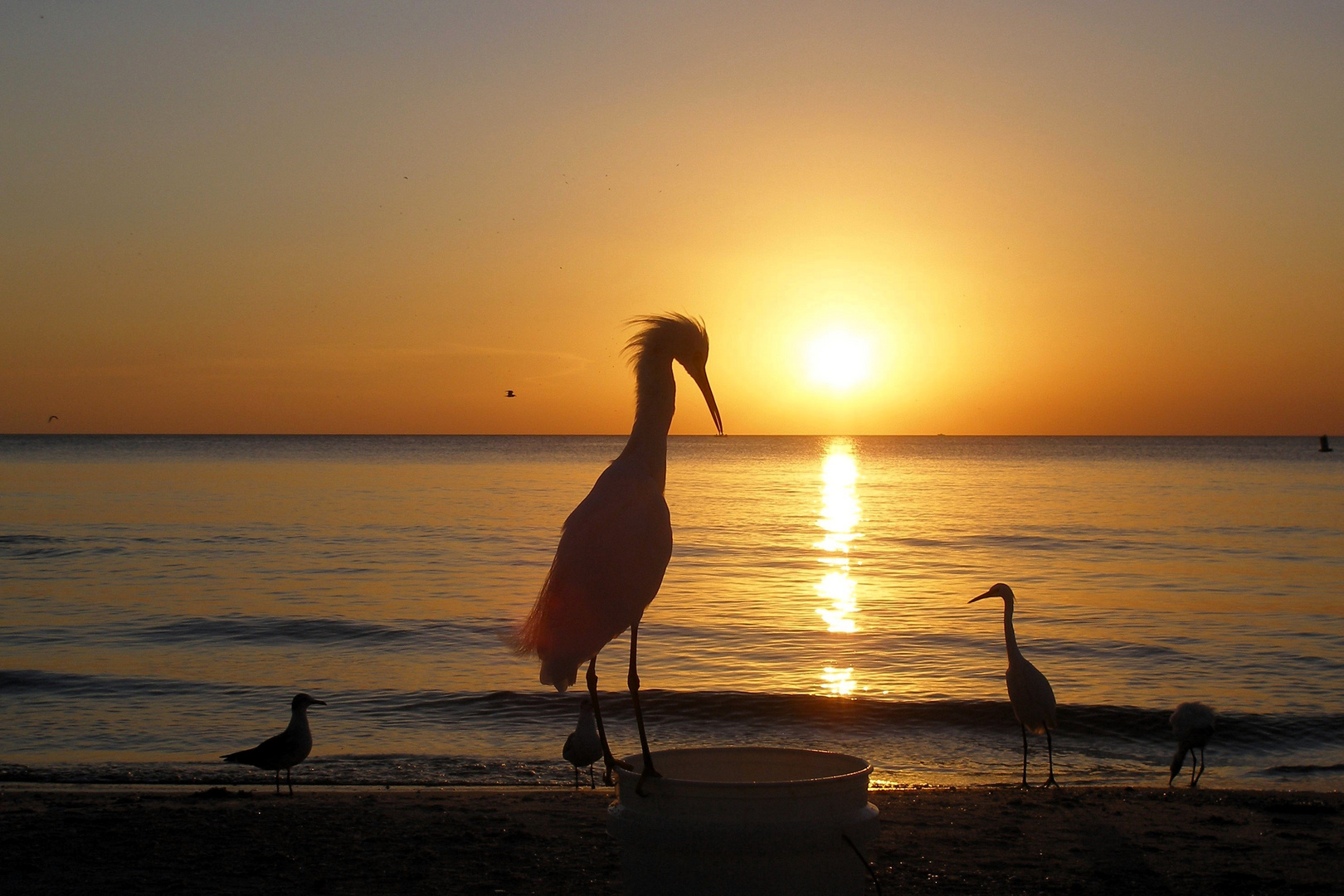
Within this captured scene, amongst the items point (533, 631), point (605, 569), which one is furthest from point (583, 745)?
point (605, 569)

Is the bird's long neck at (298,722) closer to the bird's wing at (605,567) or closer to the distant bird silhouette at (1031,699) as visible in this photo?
the bird's wing at (605,567)

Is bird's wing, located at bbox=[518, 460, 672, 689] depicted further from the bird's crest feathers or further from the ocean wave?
the ocean wave

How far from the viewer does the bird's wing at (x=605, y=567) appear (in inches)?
184

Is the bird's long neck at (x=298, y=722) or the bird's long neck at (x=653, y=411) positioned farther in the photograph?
the bird's long neck at (x=298, y=722)

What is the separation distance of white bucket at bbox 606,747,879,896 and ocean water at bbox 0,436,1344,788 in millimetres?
5963

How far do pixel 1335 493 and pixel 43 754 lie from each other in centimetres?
5064

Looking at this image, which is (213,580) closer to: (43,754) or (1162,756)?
(43,754)

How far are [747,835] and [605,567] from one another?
156 cm

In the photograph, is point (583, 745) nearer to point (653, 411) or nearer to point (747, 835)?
point (653, 411)

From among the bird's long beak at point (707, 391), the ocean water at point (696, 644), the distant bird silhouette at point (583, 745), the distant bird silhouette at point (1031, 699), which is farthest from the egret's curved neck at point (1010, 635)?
the bird's long beak at point (707, 391)

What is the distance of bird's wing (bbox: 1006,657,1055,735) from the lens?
359 inches

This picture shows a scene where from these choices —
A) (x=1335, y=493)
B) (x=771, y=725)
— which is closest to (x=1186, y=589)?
Result: (x=771, y=725)

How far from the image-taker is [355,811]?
759cm

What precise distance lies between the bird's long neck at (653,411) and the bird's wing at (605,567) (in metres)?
0.17
